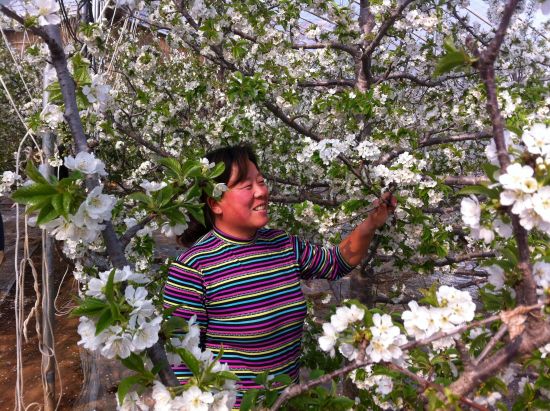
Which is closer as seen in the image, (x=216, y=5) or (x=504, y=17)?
(x=504, y=17)

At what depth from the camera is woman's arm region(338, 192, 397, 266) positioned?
2020 millimetres

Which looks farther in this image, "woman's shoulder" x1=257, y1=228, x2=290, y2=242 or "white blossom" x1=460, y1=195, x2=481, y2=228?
"woman's shoulder" x1=257, y1=228, x2=290, y2=242

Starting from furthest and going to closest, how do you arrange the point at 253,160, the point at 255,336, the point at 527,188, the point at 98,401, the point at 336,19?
the point at 98,401, the point at 336,19, the point at 253,160, the point at 255,336, the point at 527,188

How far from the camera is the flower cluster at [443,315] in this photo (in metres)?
1.01

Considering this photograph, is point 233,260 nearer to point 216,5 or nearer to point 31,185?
point 31,185

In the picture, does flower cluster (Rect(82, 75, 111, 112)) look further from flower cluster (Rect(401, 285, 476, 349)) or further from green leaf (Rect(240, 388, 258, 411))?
flower cluster (Rect(401, 285, 476, 349))

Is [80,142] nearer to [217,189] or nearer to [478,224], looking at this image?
[217,189]

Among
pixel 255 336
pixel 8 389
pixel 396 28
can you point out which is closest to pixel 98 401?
pixel 8 389

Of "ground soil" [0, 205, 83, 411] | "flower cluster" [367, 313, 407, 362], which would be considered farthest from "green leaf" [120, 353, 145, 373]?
"ground soil" [0, 205, 83, 411]

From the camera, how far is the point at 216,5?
12.0 ft

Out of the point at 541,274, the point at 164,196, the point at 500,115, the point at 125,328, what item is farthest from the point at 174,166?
the point at 541,274

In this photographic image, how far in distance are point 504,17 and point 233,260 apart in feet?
4.13

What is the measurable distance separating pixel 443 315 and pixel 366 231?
1.03m

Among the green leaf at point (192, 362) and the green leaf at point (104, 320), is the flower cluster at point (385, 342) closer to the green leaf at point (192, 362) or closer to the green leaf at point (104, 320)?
the green leaf at point (192, 362)
